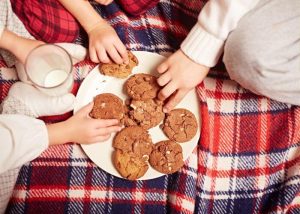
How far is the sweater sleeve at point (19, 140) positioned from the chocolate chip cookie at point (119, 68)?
0.67ft

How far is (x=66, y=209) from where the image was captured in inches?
37.1

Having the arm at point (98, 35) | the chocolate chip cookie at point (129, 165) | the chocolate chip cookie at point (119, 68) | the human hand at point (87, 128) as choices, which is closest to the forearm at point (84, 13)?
the arm at point (98, 35)

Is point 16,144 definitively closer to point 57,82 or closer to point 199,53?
point 57,82

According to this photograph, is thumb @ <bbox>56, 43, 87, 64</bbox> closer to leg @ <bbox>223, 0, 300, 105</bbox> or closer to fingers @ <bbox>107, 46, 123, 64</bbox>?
fingers @ <bbox>107, 46, 123, 64</bbox>

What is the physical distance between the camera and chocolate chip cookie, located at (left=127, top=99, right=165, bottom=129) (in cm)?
93

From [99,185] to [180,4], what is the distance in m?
0.52

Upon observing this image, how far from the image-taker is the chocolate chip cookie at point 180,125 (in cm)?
93

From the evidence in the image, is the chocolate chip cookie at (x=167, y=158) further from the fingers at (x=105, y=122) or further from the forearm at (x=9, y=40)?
the forearm at (x=9, y=40)

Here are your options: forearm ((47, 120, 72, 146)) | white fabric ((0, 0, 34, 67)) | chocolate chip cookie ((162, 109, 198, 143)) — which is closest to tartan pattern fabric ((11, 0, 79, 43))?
white fabric ((0, 0, 34, 67))

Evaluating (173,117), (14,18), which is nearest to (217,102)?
(173,117)

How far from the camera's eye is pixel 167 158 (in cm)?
91

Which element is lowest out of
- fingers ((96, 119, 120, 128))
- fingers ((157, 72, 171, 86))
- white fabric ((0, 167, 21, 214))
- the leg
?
white fabric ((0, 167, 21, 214))

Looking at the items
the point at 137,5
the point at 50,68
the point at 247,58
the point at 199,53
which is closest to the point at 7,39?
the point at 50,68

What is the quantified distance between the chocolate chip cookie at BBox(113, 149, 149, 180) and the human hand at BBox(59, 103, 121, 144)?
6 cm
